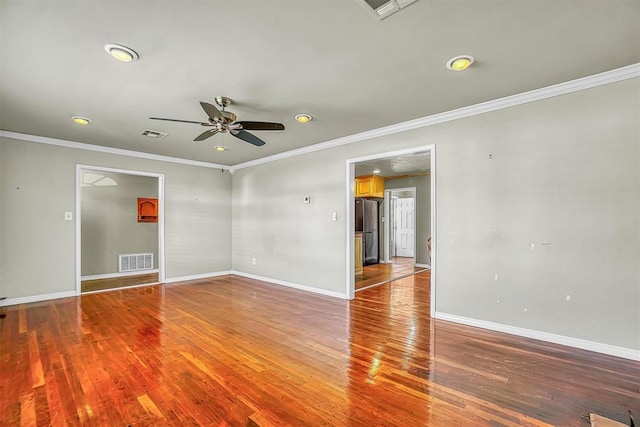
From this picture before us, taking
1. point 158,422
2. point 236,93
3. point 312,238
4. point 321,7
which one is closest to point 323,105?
point 236,93

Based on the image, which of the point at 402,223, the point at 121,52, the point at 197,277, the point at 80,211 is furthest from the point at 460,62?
the point at 402,223

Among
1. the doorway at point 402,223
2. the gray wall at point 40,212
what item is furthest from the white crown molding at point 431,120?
the doorway at point 402,223

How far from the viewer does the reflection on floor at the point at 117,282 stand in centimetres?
541

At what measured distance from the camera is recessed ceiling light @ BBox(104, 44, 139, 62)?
215 cm

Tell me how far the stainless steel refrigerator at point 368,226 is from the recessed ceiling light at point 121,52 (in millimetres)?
6066

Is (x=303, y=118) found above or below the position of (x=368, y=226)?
above

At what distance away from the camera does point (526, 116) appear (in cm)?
304

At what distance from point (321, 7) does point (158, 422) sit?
2753 millimetres

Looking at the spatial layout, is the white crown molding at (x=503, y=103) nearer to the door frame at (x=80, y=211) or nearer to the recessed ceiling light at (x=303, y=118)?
the recessed ceiling light at (x=303, y=118)

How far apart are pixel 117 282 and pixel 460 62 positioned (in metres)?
6.98

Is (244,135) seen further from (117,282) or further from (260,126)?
(117,282)

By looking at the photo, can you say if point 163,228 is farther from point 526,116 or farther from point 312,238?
point 526,116

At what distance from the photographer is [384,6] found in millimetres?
1771

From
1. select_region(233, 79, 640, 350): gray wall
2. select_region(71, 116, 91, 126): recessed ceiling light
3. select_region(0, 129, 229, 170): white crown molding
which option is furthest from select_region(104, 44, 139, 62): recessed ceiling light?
select_region(0, 129, 229, 170): white crown molding
